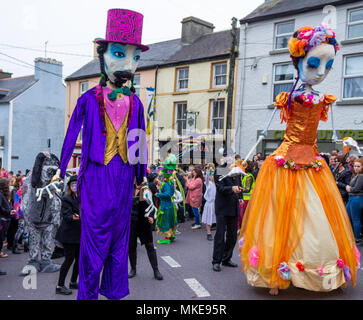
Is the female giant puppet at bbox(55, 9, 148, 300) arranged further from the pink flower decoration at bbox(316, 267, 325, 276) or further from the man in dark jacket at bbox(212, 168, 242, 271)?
the man in dark jacket at bbox(212, 168, 242, 271)

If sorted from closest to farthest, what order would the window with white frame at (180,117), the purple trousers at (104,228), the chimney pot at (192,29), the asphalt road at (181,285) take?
the purple trousers at (104,228), the asphalt road at (181,285), the window with white frame at (180,117), the chimney pot at (192,29)

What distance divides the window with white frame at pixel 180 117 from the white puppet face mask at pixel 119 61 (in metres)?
16.5

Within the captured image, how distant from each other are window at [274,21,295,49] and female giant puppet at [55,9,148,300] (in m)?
14.0

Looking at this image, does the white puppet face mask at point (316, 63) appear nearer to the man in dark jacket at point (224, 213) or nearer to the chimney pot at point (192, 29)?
the man in dark jacket at point (224, 213)

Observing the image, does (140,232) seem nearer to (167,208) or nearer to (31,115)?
(167,208)

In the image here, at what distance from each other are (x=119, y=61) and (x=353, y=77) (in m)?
13.4

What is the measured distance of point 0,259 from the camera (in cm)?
669

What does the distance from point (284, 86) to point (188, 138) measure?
5557 mm

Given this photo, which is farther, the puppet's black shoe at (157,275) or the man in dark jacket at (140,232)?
the man in dark jacket at (140,232)

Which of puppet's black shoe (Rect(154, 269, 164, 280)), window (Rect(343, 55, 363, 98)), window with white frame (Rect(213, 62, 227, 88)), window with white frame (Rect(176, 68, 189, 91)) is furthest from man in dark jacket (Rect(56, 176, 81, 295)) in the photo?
window with white frame (Rect(176, 68, 189, 91))

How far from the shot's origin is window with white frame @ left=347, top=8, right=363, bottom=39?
14516 mm

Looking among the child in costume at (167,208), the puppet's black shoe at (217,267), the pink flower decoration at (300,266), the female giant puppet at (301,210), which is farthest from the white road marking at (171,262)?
the pink flower decoration at (300,266)

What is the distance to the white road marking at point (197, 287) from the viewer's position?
4.77 metres

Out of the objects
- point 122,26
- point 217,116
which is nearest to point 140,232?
point 122,26
